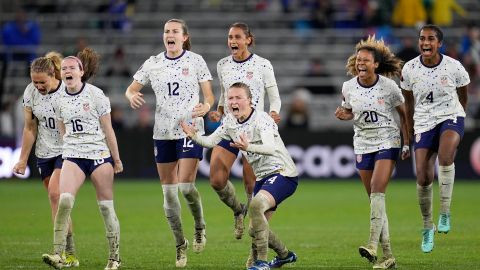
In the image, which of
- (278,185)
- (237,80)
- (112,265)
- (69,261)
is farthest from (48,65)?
(278,185)

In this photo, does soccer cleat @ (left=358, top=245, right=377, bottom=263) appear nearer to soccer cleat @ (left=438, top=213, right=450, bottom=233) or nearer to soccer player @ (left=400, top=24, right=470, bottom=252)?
soccer player @ (left=400, top=24, right=470, bottom=252)

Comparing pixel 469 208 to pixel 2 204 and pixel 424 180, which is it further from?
pixel 2 204

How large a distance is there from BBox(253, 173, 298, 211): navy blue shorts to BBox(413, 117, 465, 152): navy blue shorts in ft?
8.32

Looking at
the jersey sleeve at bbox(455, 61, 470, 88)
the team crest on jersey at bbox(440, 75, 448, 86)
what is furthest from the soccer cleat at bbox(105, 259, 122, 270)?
the jersey sleeve at bbox(455, 61, 470, 88)

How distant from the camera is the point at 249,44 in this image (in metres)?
13.9

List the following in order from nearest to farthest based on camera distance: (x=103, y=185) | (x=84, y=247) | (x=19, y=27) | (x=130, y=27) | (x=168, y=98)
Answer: (x=103, y=185) < (x=168, y=98) < (x=84, y=247) < (x=19, y=27) < (x=130, y=27)

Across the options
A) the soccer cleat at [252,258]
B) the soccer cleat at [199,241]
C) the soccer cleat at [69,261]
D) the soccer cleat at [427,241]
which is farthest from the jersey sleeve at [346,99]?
the soccer cleat at [69,261]

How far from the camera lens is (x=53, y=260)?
11.5m

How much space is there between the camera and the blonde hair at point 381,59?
41.9 ft

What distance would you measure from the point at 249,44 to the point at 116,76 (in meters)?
16.2

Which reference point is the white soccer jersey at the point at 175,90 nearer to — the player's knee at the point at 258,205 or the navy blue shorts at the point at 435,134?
the player's knee at the point at 258,205

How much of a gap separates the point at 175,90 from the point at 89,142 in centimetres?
158

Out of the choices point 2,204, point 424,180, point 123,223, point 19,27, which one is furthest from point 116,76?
point 424,180

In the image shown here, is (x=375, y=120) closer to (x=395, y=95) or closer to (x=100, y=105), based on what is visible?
(x=395, y=95)
